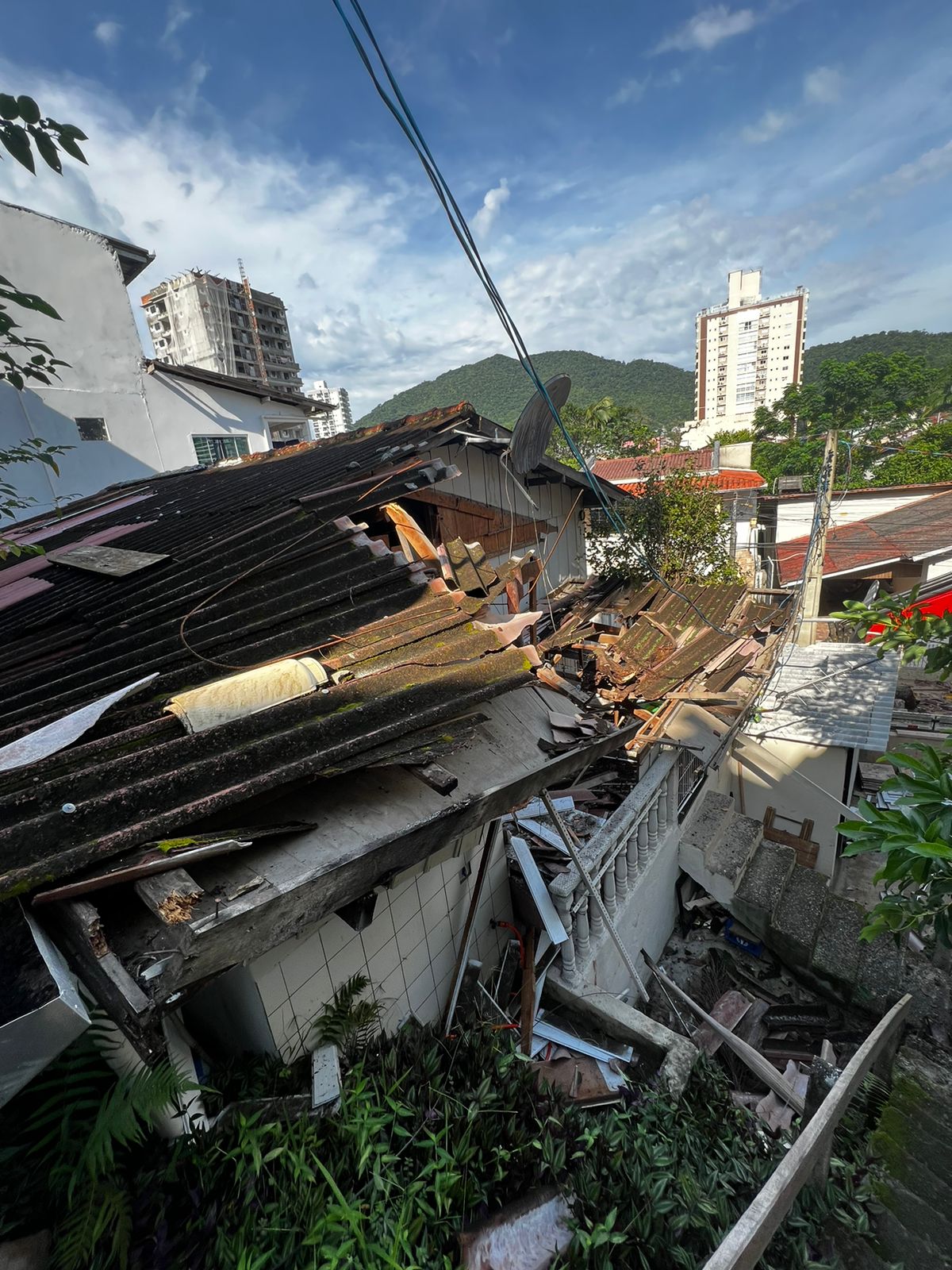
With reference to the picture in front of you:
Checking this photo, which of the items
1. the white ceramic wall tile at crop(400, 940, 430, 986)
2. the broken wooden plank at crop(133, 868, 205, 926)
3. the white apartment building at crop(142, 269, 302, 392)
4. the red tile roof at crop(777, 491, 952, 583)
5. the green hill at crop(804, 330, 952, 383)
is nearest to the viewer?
the broken wooden plank at crop(133, 868, 205, 926)

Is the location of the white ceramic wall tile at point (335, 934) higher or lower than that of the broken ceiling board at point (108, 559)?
lower

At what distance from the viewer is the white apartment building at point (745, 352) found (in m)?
93.7

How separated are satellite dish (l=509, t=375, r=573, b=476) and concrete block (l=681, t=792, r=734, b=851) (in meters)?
4.31

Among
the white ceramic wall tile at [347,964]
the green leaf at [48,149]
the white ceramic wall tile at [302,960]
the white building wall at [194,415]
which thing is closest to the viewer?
the green leaf at [48,149]

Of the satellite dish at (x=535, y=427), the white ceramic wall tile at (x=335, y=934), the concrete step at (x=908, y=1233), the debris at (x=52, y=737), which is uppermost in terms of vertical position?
the satellite dish at (x=535, y=427)

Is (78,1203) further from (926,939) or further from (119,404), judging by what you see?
(119,404)

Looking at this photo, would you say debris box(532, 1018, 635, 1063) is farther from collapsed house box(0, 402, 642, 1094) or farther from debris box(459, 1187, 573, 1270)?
debris box(459, 1187, 573, 1270)

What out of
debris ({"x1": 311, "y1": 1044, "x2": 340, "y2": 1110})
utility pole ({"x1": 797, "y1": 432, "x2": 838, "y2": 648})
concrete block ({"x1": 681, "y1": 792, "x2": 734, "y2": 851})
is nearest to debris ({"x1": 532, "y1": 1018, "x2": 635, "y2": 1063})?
debris ({"x1": 311, "y1": 1044, "x2": 340, "y2": 1110})

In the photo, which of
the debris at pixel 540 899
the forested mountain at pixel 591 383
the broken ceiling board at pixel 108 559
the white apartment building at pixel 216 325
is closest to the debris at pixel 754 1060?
the debris at pixel 540 899

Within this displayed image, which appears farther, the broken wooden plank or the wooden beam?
the wooden beam

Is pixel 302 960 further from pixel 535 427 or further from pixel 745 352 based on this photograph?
pixel 745 352

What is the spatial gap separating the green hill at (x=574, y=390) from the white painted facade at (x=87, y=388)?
238ft

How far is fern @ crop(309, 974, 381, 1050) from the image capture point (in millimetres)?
3014

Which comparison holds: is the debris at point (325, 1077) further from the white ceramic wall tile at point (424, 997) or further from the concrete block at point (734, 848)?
the concrete block at point (734, 848)
